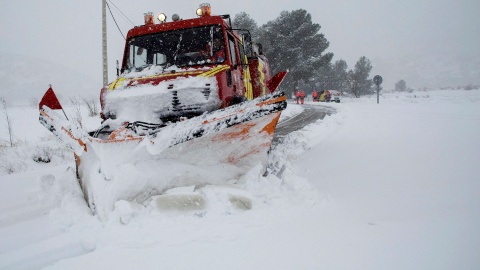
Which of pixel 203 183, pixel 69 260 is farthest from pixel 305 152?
pixel 69 260

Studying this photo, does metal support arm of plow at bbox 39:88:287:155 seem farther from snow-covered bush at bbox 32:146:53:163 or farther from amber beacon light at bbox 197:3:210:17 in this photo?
snow-covered bush at bbox 32:146:53:163

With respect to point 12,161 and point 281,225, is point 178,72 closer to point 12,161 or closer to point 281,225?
point 281,225

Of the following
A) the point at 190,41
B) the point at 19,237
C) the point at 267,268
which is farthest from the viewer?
the point at 190,41

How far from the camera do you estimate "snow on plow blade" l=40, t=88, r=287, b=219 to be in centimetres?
222

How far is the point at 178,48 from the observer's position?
4.02 metres

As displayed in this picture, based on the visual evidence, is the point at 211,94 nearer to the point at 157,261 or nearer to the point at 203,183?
the point at 203,183

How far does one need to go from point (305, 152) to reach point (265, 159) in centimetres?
200

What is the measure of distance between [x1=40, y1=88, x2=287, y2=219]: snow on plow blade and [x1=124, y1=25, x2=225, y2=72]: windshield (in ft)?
4.79

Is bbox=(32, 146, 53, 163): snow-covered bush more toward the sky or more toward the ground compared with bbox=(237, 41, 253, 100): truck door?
more toward the ground

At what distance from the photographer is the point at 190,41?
160 inches

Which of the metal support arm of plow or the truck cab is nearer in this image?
the metal support arm of plow

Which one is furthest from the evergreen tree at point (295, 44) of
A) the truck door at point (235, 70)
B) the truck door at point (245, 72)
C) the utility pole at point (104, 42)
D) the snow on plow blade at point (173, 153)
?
the snow on plow blade at point (173, 153)

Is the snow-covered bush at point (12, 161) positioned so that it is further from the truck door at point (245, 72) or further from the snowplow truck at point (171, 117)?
the truck door at point (245, 72)

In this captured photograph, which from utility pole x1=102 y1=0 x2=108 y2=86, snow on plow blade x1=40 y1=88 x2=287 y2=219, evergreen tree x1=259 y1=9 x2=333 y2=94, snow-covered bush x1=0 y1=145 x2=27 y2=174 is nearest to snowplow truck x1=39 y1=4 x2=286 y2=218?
snow on plow blade x1=40 y1=88 x2=287 y2=219
